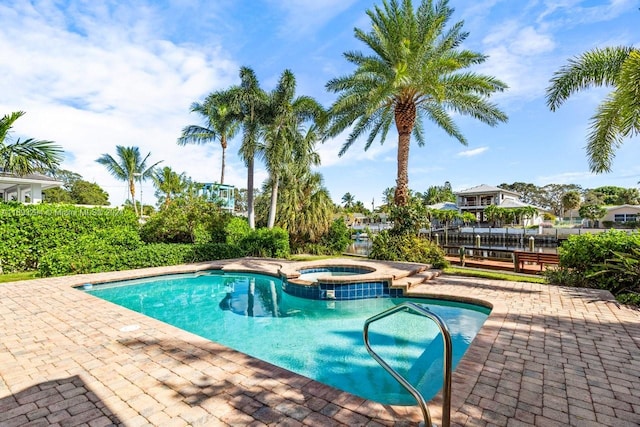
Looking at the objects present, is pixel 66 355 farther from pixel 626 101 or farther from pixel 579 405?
pixel 626 101

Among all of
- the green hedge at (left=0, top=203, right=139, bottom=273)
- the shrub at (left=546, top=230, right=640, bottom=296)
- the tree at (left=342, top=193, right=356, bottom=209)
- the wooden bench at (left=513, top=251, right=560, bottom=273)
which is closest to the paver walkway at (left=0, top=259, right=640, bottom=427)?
the shrub at (left=546, top=230, right=640, bottom=296)

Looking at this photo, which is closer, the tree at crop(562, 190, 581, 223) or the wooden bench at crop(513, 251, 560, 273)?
the wooden bench at crop(513, 251, 560, 273)

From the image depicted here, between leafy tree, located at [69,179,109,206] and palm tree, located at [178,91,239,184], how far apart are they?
1513 inches

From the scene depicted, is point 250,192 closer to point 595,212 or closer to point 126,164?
point 126,164

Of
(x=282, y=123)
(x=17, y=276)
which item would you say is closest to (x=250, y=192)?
(x=282, y=123)

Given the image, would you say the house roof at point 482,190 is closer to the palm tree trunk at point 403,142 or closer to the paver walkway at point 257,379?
the palm tree trunk at point 403,142

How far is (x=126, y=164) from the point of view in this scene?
35.2 m

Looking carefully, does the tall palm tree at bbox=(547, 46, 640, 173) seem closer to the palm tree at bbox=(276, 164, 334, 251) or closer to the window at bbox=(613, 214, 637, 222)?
the palm tree at bbox=(276, 164, 334, 251)

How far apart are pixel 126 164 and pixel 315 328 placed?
36.8 m

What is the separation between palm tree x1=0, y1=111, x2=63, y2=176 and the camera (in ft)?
35.0

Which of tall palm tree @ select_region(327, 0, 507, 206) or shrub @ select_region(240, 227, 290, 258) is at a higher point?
tall palm tree @ select_region(327, 0, 507, 206)

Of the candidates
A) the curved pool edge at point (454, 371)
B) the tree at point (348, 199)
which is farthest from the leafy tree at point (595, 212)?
the tree at point (348, 199)

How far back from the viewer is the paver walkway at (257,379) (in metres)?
2.93

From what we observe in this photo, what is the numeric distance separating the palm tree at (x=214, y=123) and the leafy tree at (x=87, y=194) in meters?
38.4
